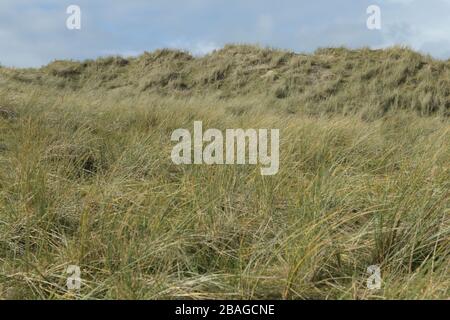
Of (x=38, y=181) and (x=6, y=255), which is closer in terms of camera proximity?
(x=6, y=255)


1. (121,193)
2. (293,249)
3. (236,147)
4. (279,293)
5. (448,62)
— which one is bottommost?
(279,293)

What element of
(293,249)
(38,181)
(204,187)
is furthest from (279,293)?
(38,181)

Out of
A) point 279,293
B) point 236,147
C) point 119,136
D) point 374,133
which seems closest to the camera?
point 279,293

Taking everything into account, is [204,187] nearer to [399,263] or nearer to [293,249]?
[293,249]

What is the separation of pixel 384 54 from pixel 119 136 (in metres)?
14.7

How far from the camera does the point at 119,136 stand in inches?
211

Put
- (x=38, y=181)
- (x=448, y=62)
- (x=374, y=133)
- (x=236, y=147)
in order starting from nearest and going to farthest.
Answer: (x=38, y=181), (x=236, y=147), (x=374, y=133), (x=448, y=62)

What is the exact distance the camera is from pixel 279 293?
7.38 ft

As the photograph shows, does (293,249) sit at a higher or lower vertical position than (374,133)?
lower
